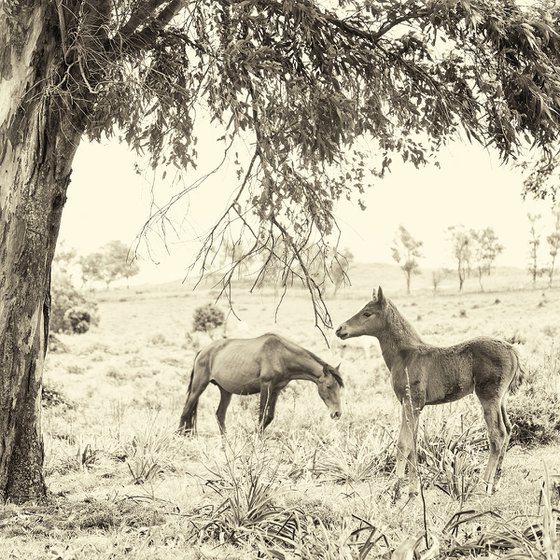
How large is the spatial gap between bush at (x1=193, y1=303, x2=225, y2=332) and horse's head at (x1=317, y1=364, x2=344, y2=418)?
122 feet

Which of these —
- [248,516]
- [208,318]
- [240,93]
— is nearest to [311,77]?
[240,93]

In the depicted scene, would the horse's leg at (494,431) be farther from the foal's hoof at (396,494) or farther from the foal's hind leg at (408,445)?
the foal's hoof at (396,494)

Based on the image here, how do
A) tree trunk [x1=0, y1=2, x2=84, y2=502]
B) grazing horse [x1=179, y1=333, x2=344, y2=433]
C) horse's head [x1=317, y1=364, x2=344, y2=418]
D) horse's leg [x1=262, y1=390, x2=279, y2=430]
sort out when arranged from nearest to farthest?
tree trunk [x1=0, y1=2, x2=84, y2=502] < horse's head [x1=317, y1=364, x2=344, y2=418] < grazing horse [x1=179, y1=333, x2=344, y2=433] < horse's leg [x1=262, y1=390, x2=279, y2=430]

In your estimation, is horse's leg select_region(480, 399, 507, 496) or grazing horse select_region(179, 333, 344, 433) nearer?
horse's leg select_region(480, 399, 507, 496)

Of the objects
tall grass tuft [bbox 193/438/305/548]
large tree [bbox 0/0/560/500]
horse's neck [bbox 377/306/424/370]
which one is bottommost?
tall grass tuft [bbox 193/438/305/548]

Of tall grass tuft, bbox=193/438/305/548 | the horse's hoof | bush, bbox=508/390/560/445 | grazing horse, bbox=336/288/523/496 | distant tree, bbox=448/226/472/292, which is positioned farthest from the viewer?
distant tree, bbox=448/226/472/292

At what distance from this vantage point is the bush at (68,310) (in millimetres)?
48750

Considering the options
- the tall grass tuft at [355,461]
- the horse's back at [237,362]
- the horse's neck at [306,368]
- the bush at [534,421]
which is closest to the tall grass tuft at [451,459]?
the tall grass tuft at [355,461]

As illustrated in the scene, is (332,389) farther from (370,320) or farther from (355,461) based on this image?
(370,320)

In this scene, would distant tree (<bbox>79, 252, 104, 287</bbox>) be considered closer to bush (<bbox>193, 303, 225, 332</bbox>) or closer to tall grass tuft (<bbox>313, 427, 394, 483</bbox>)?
bush (<bbox>193, 303, 225, 332</bbox>)

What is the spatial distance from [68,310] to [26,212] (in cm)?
4204

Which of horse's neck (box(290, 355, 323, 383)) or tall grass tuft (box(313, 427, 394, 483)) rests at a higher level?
horse's neck (box(290, 355, 323, 383))

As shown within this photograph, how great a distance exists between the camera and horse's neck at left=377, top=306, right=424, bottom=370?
10.1m

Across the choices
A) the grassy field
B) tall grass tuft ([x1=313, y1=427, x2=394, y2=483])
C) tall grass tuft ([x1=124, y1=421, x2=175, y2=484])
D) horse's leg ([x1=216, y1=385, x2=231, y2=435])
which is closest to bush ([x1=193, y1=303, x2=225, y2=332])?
the grassy field
